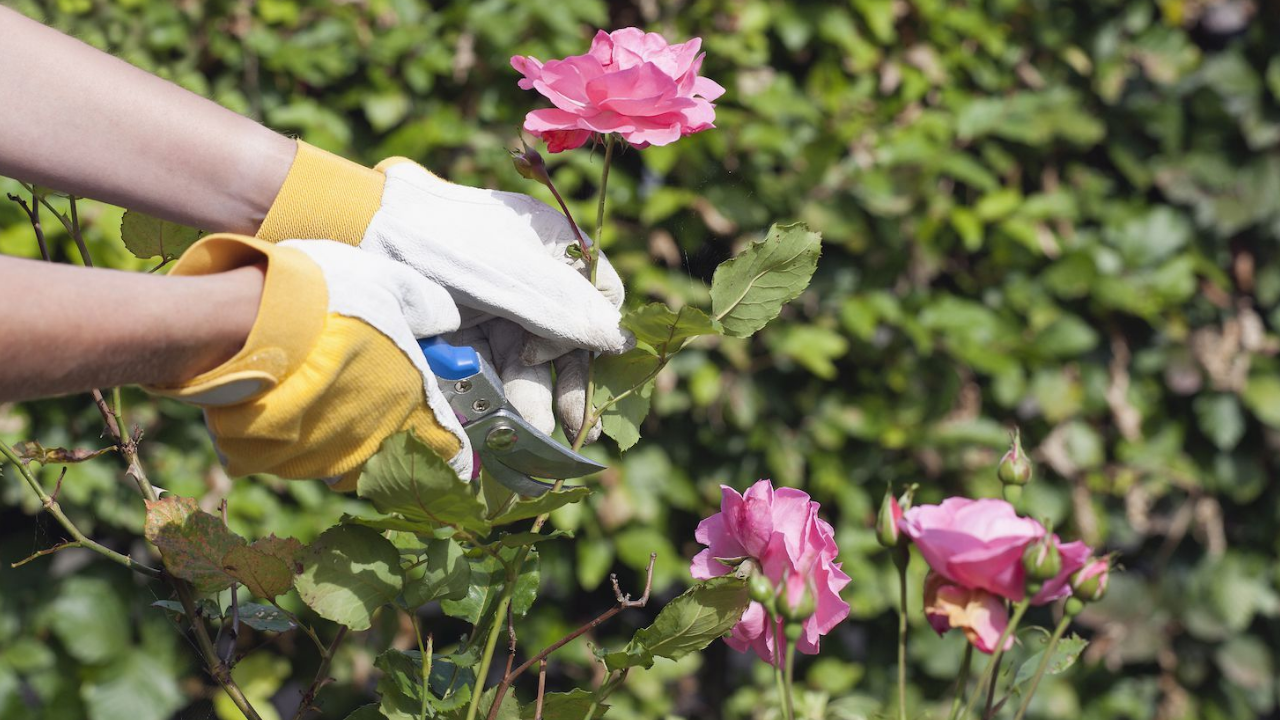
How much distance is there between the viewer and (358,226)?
3.58 feet

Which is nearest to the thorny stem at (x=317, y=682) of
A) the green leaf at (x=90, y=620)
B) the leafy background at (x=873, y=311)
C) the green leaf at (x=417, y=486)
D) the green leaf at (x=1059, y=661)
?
the green leaf at (x=417, y=486)

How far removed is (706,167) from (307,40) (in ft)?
2.73

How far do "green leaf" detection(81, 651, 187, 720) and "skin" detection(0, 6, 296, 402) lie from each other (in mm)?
1364

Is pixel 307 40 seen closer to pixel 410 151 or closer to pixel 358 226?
pixel 410 151

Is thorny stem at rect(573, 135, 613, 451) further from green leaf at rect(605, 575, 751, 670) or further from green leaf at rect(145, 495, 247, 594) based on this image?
green leaf at rect(145, 495, 247, 594)

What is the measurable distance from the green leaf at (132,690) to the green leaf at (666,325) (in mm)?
1598

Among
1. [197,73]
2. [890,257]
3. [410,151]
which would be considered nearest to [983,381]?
[890,257]

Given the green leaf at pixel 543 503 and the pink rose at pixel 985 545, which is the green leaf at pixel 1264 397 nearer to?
the pink rose at pixel 985 545

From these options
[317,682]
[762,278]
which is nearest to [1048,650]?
[762,278]

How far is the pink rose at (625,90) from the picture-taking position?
980 millimetres

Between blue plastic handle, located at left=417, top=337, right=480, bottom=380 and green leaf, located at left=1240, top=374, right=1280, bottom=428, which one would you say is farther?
green leaf, located at left=1240, top=374, right=1280, bottom=428

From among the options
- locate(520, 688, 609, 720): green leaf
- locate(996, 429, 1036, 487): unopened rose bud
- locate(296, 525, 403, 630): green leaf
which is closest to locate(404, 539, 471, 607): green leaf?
locate(296, 525, 403, 630): green leaf

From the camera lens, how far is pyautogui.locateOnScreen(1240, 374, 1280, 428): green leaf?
8.60 ft

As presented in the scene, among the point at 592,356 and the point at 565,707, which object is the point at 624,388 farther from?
the point at 565,707
